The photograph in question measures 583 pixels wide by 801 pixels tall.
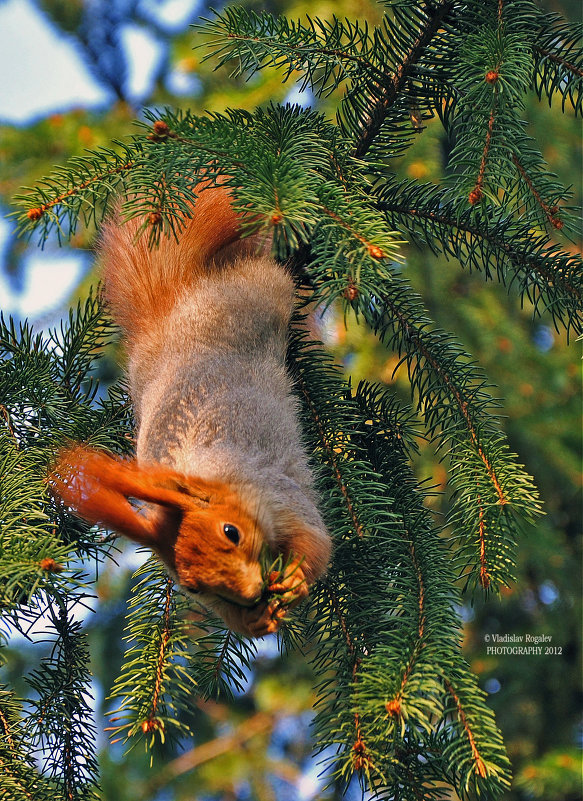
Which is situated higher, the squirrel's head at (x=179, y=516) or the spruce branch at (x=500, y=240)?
the spruce branch at (x=500, y=240)

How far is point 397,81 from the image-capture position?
150 cm

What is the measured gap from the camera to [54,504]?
1.44 meters

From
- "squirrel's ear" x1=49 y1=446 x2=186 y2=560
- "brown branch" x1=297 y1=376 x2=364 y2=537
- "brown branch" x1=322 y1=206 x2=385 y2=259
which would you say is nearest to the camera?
"brown branch" x1=322 y1=206 x2=385 y2=259

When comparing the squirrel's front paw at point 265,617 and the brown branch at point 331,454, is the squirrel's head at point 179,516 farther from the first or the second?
the brown branch at point 331,454

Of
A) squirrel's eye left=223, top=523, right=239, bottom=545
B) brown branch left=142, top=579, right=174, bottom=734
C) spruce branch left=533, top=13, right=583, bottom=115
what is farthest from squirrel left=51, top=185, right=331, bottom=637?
spruce branch left=533, top=13, right=583, bottom=115

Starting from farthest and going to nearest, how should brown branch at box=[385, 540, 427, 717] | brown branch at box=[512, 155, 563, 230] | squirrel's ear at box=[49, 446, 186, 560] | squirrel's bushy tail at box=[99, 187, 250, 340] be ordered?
squirrel's bushy tail at box=[99, 187, 250, 340] → brown branch at box=[512, 155, 563, 230] → squirrel's ear at box=[49, 446, 186, 560] → brown branch at box=[385, 540, 427, 717]

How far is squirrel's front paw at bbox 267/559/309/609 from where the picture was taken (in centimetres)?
132

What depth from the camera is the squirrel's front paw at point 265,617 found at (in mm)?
1319

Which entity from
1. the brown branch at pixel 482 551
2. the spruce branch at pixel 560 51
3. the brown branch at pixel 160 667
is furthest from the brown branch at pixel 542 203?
the brown branch at pixel 160 667

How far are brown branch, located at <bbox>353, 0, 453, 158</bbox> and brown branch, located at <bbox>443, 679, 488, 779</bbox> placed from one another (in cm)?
98

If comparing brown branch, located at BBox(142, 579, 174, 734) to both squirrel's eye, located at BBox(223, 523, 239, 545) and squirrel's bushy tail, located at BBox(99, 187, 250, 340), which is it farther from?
squirrel's bushy tail, located at BBox(99, 187, 250, 340)

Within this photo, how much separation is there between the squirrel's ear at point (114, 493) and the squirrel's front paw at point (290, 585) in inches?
7.9

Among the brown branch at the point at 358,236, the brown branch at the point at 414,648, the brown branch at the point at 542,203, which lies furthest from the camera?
the brown branch at the point at 542,203

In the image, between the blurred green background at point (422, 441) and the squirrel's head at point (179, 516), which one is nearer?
the squirrel's head at point (179, 516)
